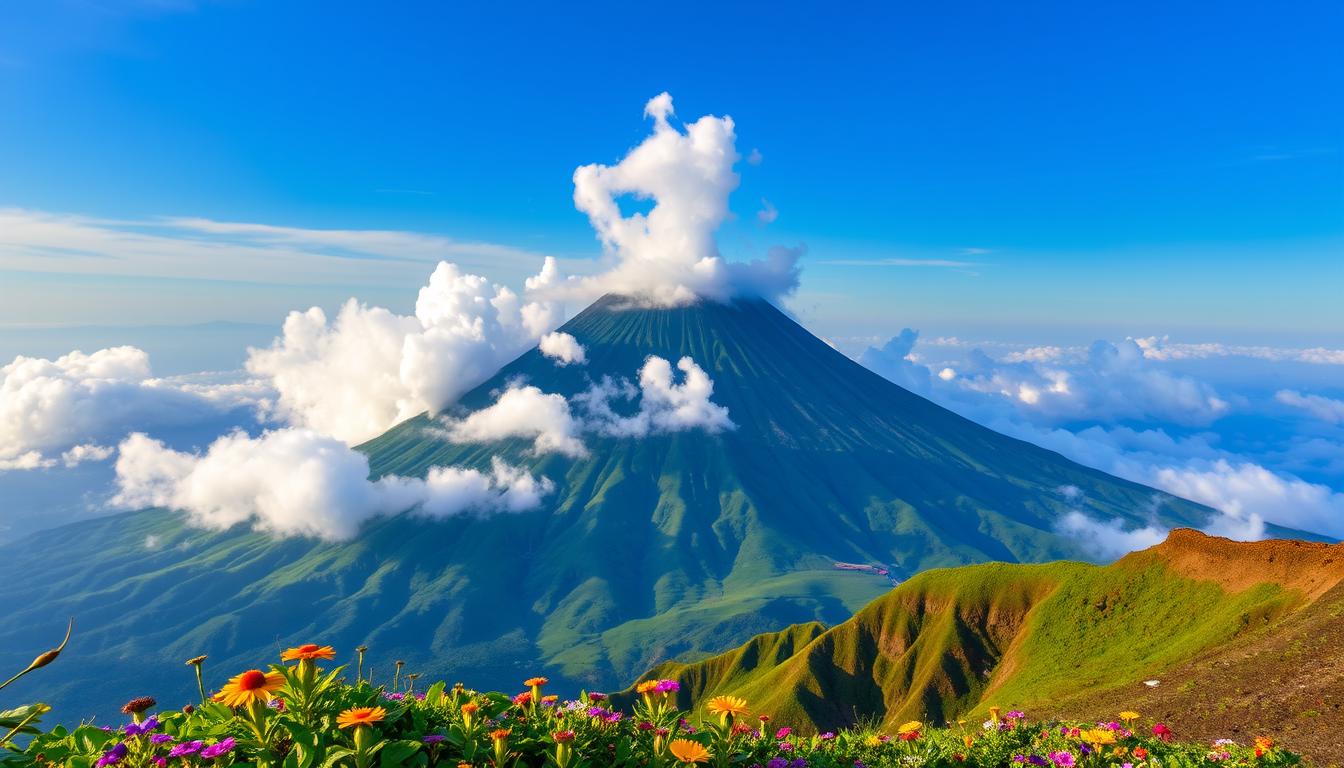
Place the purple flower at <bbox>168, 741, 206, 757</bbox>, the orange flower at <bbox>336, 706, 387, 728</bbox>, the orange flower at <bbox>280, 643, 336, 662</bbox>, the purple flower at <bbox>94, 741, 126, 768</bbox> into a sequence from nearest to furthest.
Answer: the orange flower at <bbox>336, 706, 387, 728</bbox>
the purple flower at <bbox>168, 741, 206, 757</bbox>
the purple flower at <bbox>94, 741, 126, 768</bbox>
the orange flower at <bbox>280, 643, 336, 662</bbox>

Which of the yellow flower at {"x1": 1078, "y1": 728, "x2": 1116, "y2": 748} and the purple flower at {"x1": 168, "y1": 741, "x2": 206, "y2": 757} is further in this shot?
the yellow flower at {"x1": 1078, "y1": 728, "x2": 1116, "y2": 748}

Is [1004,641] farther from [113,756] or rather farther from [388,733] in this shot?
[113,756]

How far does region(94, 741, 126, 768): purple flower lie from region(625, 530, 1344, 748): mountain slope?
36367 millimetres

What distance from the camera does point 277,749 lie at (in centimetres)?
602

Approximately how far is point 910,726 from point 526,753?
21.1ft

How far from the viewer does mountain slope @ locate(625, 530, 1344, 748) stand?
37.2 meters

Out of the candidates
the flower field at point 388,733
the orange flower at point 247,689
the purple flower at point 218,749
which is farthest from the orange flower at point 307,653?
Answer: the purple flower at point 218,749

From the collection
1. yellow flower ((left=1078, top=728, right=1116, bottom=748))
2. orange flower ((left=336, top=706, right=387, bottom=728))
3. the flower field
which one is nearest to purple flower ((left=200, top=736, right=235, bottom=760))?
the flower field

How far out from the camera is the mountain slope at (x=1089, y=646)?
37219 millimetres

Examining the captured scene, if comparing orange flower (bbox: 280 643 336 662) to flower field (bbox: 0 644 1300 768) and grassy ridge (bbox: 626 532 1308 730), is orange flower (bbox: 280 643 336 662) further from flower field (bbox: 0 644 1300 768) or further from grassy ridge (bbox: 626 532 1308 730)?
grassy ridge (bbox: 626 532 1308 730)

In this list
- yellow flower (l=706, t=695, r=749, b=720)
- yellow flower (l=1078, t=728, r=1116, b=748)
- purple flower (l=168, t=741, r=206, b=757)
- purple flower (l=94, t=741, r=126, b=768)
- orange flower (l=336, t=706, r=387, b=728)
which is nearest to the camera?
orange flower (l=336, t=706, r=387, b=728)

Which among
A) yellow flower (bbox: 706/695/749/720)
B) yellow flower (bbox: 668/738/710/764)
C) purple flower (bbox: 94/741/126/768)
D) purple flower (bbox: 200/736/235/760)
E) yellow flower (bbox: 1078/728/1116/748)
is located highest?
purple flower (bbox: 200/736/235/760)

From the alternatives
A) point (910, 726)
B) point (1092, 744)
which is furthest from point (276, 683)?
point (1092, 744)

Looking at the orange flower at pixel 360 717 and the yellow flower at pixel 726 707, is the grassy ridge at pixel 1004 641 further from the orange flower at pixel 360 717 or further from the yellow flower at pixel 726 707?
the orange flower at pixel 360 717
